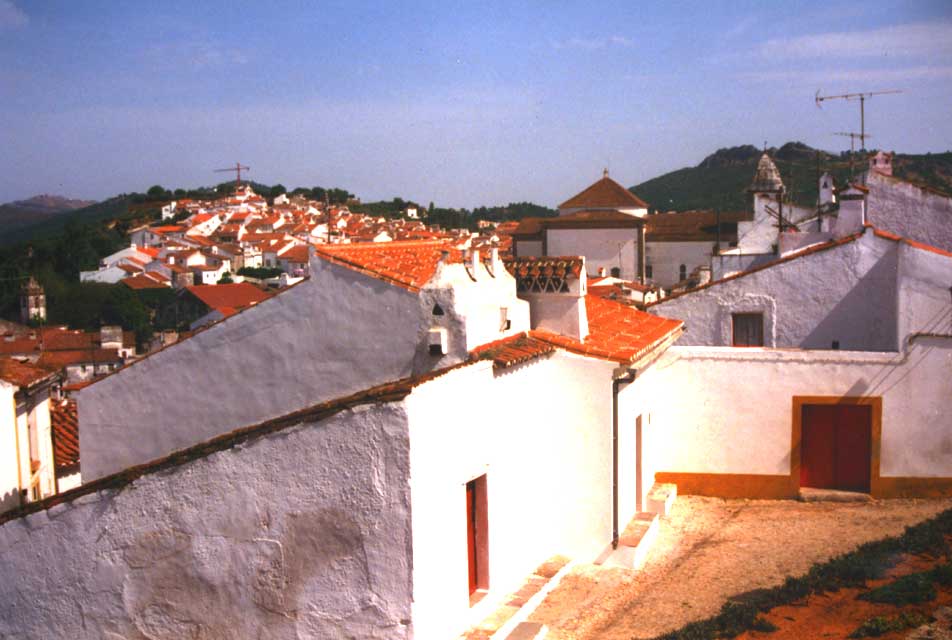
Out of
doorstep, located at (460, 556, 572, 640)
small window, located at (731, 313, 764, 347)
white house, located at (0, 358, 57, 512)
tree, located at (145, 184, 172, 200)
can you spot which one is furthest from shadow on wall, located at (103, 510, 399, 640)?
tree, located at (145, 184, 172, 200)

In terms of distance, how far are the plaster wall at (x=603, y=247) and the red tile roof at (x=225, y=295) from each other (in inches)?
753

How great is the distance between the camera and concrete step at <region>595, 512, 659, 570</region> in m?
9.98

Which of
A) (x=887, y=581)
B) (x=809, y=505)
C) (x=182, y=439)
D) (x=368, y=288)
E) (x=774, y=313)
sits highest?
(x=368, y=288)

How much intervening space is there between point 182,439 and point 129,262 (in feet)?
266

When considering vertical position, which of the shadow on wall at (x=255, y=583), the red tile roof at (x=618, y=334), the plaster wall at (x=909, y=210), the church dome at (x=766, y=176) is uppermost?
the church dome at (x=766, y=176)

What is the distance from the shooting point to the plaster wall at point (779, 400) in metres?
12.6

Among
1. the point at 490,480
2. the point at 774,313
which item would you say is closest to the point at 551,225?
the point at 774,313

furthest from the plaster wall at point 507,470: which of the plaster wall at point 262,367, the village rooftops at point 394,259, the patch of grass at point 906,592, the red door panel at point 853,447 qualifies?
the red door panel at point 853,447

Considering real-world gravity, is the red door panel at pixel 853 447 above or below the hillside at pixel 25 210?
below

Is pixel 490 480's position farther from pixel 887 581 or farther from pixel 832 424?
pixel 832 424

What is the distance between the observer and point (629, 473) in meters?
11.1

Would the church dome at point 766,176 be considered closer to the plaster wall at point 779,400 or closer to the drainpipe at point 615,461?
the plaster wall at point 779,400

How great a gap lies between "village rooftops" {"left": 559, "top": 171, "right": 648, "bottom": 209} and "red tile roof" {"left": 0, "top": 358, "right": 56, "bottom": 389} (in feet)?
163

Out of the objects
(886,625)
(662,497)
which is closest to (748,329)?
(662,497)
